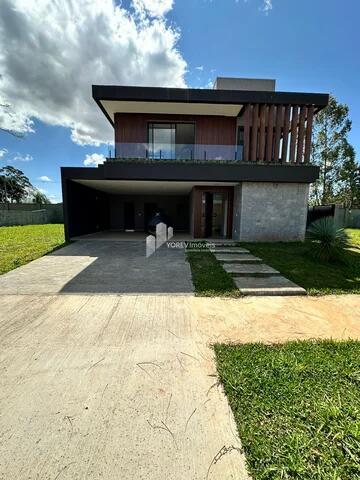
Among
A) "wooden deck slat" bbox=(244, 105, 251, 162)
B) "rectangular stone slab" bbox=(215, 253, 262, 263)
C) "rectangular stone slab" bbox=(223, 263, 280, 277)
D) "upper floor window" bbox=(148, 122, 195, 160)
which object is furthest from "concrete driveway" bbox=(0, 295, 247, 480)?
"upper floor window" bbox=(148, 122, 195, 160)

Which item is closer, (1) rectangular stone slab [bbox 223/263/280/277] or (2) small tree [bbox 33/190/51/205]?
(1) rectangular stone slab [bbox 223/263/280/277]

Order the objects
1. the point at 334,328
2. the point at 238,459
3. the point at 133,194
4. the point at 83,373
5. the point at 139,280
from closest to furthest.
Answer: the point at 238,459 < the point at 83,373 < the point at 334,328 < the point at 139,280 < the point at 133,194

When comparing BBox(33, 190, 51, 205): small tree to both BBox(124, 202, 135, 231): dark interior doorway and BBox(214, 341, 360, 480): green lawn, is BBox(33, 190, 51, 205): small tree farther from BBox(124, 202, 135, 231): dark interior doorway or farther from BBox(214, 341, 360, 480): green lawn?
BBox(214, 341, 360, 480): green lawn

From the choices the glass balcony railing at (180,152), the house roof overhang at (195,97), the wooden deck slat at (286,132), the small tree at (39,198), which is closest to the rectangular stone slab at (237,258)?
the glass balcony railing at (180,152)

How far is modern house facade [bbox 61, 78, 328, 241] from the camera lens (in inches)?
382

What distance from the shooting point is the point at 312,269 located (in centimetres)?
622

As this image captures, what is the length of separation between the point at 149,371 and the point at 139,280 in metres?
2.95

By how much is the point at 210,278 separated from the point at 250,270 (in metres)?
1.32

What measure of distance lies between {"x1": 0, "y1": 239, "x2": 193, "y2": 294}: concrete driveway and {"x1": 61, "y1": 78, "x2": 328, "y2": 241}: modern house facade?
3.71 m

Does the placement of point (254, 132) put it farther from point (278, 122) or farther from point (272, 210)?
point (272, 210)

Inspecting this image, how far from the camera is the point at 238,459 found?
1.52 metres

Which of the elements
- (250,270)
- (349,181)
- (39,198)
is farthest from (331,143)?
(39,198)

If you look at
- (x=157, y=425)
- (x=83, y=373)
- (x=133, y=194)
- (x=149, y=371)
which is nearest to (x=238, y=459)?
(x=157, y=425)

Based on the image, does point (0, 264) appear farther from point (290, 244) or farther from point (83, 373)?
point (290, 244)
